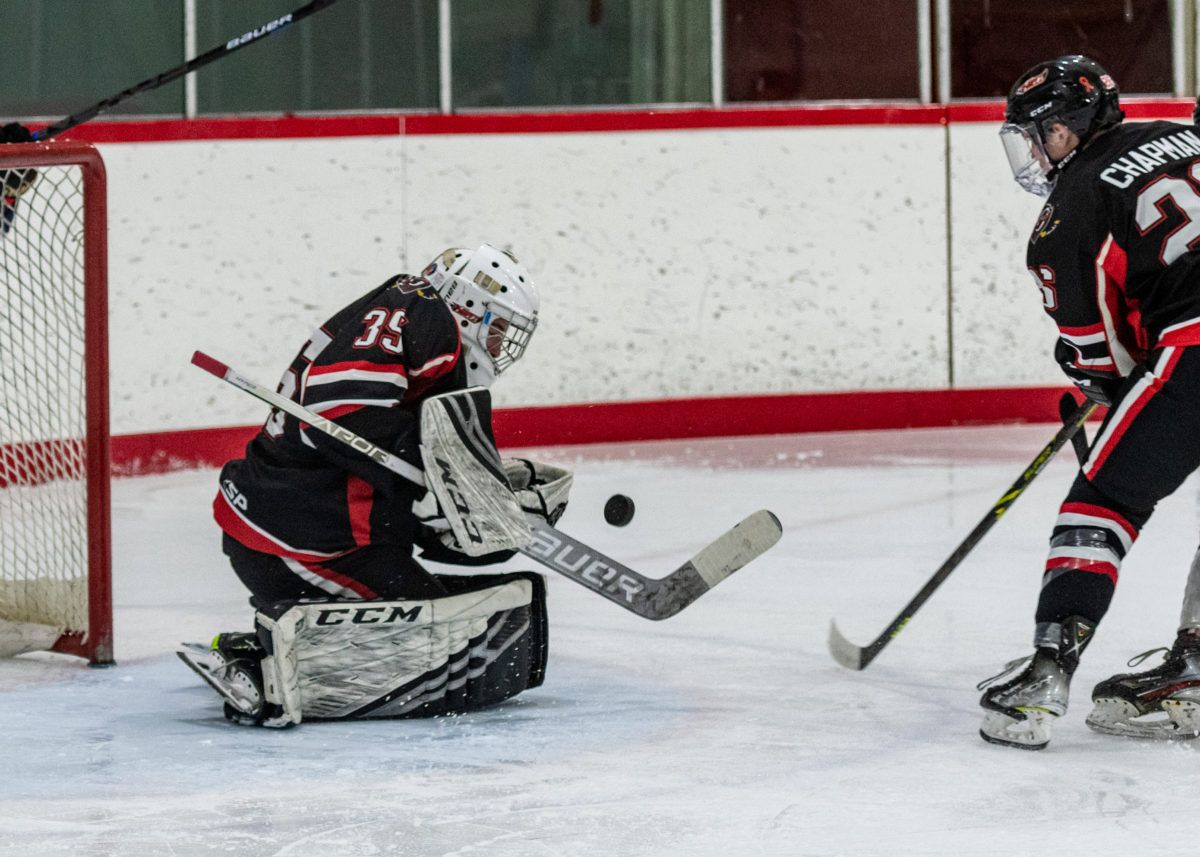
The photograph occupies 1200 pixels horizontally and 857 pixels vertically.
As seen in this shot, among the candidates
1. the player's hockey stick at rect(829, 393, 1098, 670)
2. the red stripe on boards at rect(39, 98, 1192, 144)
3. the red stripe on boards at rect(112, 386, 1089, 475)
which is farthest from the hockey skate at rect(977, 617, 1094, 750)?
the red stripe on boards at rect(39, 98, 1192, 144)

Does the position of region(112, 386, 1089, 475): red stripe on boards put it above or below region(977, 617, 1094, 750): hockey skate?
above

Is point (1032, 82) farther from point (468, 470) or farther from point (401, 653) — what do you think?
point (401, 653)

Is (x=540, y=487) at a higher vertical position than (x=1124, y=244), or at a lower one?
lower

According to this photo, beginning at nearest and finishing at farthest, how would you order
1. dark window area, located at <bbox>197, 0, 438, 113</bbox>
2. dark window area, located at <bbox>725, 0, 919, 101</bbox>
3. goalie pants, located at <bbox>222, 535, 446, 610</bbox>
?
1. goalie pants, located at <bbox>222, 535, 446, 610</bbox>
2. dark window area, located at <bbox>197, 0, 438, 113</bbox>
3. dark window area, located at <bbox>725, 0, 919, 101</bbox>

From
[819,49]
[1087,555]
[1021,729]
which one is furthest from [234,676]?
[819,49]

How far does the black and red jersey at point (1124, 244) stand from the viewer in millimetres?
2633

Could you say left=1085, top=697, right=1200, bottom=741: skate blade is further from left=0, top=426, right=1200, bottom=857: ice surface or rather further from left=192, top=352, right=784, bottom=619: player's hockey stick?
left=192, top=352, right=784, bottom=619: player's hockey stick

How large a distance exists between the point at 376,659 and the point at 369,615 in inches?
2.6

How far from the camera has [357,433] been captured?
2.80 meters

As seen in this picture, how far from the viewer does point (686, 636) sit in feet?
11.5

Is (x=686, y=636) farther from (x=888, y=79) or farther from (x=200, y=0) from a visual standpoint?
(x=888, y=79)

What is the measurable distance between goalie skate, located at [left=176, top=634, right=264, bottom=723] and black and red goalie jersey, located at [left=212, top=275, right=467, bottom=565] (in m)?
0.17

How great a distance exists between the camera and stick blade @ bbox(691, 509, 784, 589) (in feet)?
9.67

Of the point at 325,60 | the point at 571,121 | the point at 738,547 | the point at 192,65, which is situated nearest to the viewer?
the point at 738,547
